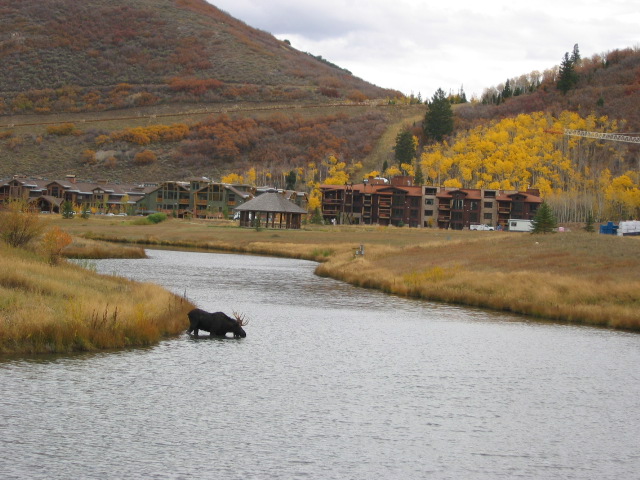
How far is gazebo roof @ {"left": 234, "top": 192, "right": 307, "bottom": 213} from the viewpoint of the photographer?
121188mm

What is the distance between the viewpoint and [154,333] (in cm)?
3050

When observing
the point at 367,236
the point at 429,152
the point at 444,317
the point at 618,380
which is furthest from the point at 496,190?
the point at 618,380

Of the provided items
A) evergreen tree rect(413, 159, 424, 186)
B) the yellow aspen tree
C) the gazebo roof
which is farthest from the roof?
the gazebo roof

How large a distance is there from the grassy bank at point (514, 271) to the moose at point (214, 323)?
20.1 m

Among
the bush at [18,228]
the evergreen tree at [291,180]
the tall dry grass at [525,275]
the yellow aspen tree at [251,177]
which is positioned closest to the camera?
the bush at [18,228]

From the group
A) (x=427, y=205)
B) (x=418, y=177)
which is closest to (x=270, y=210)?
(x=427, y=205)

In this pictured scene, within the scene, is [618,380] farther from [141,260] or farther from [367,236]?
[367,236]

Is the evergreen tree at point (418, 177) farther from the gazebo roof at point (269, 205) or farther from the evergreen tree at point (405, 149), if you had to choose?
the gazebo roof at point (269, 205)

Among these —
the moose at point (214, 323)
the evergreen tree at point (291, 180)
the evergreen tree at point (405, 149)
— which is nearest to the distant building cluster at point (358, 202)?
the evergreen tree at point (291, 180)

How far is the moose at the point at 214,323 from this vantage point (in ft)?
108

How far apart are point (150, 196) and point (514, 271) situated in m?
113

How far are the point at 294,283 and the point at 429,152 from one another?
451ft

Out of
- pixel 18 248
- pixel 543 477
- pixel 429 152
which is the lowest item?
pixel 543 477

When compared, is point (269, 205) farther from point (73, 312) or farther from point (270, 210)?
point (73, 312)
